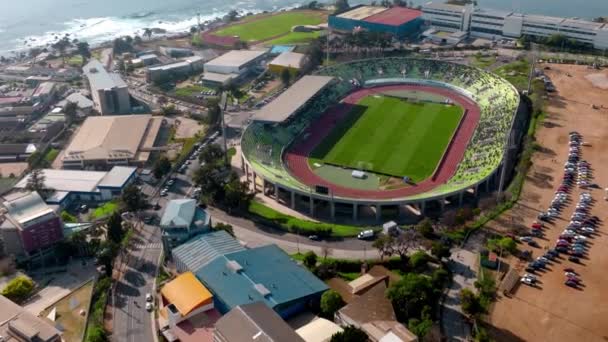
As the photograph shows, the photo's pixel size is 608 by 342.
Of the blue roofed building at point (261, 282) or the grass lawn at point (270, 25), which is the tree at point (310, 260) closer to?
the blue roofed building at point (261, 282)

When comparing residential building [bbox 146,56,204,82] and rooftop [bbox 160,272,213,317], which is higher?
residential building [bbox 146,56,204,82]

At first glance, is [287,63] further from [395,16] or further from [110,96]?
[395,16]

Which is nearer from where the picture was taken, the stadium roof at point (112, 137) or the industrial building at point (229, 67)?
the stadium roof at point (112, 137)

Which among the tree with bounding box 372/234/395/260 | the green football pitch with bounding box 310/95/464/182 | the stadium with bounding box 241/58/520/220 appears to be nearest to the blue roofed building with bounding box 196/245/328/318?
the tree with bounding box 372/234/395/260

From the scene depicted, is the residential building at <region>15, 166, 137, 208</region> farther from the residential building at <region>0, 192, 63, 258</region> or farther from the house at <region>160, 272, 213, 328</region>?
the house at <region>160, 272, 213, 328</region>

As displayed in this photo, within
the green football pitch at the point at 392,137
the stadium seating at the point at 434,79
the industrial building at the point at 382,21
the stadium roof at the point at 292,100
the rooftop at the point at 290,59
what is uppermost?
the industrial building at the point at 382,21

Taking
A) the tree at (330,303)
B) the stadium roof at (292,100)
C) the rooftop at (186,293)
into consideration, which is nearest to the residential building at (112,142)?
the stadium roof at (292,100)

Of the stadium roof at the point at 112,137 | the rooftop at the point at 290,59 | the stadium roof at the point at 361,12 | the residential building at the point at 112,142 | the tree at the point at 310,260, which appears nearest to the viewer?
the tree at the point at 310,260
